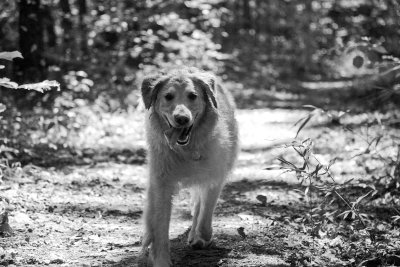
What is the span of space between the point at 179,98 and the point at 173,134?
1.11 feet

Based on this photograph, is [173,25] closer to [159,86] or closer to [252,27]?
[159,86]

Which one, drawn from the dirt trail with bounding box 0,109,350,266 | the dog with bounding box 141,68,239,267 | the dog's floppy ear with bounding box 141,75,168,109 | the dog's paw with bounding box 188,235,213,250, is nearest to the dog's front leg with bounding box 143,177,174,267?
the dog with bounding box 141,68,239,267

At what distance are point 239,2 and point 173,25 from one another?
14.8m

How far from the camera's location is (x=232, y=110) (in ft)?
18.4

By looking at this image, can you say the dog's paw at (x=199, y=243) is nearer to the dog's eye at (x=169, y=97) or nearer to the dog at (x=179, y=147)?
the dog at (x=179, y=147)

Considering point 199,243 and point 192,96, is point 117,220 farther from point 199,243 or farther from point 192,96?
point 192,96

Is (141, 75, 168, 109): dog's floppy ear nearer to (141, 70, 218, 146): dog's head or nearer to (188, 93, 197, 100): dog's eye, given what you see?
(141, 70, 218, 146): dog's head

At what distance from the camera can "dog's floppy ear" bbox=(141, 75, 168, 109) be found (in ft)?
15.3

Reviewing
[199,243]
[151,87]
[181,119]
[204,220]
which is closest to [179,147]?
[181,119]

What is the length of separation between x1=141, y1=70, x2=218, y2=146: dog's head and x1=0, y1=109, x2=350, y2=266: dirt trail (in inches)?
26.5

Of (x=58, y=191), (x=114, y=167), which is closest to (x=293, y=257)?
(x=58, y=191)

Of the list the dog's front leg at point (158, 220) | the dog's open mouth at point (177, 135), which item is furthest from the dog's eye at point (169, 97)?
the dog's front leg at point (158, 220)

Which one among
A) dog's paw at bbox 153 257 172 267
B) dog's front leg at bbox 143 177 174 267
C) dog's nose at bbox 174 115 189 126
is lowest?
dog's paw at bbox 153 257 172 267

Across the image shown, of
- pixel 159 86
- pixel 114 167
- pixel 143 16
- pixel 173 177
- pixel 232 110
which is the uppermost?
pixel 143 16
